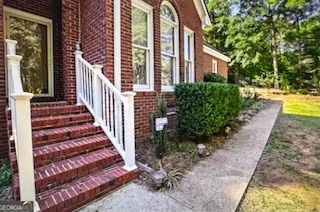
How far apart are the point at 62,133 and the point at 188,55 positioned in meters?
5.89

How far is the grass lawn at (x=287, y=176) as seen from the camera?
3521 millimetres

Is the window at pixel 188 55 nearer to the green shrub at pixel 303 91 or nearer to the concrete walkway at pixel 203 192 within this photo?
the concrete walkway at pixel 203 192

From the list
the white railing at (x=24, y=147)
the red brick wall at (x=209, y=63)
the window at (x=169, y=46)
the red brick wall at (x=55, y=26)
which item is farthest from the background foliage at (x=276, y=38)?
the white railing at (x=24, y=147)

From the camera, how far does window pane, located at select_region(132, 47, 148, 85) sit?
620 cm

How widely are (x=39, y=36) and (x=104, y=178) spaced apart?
457 centimetres

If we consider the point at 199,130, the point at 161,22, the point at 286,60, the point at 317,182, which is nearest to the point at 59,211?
the point at 199,130

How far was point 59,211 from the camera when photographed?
3.09 meters

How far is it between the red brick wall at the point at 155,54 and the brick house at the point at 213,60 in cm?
552

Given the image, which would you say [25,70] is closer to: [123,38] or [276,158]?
[123,38]

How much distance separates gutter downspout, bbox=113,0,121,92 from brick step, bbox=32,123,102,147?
110cm

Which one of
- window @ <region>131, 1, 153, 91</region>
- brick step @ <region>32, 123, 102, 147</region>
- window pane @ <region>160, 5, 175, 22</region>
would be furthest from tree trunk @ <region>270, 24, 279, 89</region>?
brick step @ <region>32, 123, 102, 147</region>

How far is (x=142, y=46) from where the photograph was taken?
6.41 meters

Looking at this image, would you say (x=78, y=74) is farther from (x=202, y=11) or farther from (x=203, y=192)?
(x=202, y=11)

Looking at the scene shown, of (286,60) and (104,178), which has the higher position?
(286,60)
